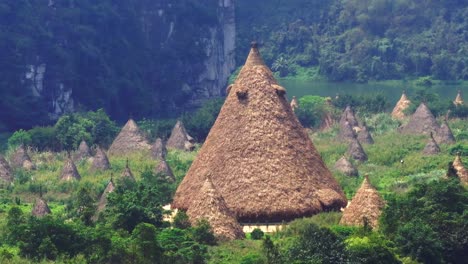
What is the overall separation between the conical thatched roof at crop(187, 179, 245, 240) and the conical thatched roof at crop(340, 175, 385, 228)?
2.64 m

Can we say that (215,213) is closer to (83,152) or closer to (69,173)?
(69,173)

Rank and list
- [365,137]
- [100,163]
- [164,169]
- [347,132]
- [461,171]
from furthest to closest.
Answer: [347,132] → [365,137] → [100,163] → [164,169] → [461,171]

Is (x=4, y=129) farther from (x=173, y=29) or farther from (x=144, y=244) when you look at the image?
(x=144, y=244)

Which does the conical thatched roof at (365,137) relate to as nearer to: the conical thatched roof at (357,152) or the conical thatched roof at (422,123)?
the conical thatched roof at (422,123)

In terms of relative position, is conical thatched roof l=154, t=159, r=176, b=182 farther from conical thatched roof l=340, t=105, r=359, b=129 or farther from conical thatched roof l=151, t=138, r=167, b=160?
conical thatched roof l=340, t=105, r=359, b=129

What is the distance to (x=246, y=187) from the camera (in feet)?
118

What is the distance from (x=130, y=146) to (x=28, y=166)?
601 centimetres

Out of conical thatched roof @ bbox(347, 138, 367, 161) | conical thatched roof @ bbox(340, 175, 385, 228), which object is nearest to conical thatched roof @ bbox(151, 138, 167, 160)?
conical thatched roof @ bbox(347, 138, 367, 161)

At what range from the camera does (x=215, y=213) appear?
33781 mm

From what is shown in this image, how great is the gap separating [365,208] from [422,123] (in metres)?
28.6

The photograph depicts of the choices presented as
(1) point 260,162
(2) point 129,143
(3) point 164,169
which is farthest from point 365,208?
(2) point 129,143

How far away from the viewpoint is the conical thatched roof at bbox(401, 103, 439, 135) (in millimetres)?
61625

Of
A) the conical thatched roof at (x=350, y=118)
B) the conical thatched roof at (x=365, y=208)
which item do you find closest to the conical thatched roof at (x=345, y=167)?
the conical thatched roof at (x=365, y=208)

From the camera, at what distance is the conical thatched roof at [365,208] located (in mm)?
33812
